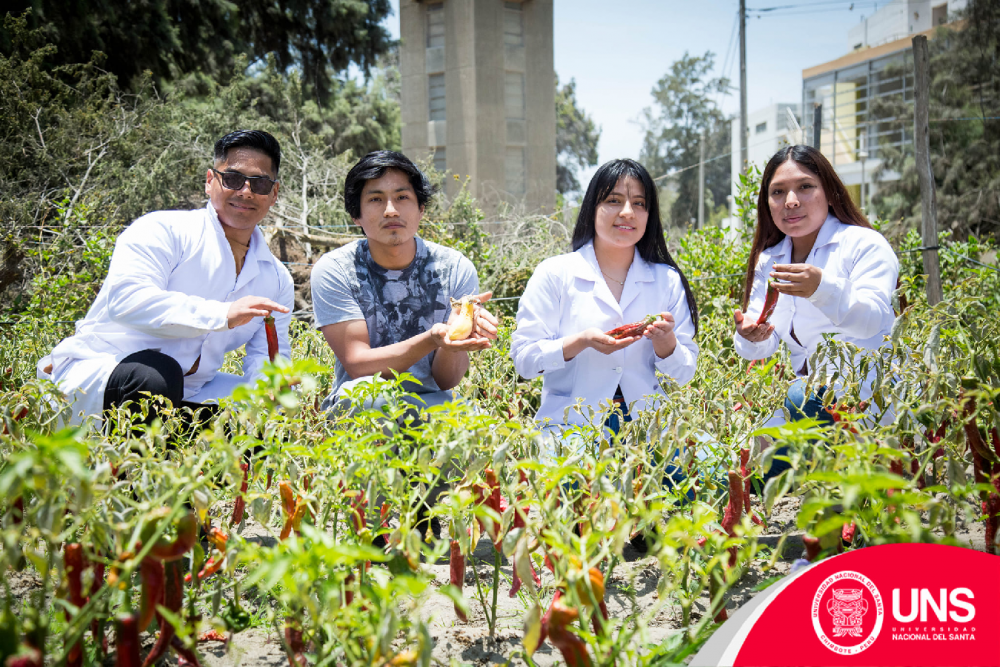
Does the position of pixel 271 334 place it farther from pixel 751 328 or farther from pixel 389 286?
pixel 751 328

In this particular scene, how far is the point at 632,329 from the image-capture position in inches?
98.6

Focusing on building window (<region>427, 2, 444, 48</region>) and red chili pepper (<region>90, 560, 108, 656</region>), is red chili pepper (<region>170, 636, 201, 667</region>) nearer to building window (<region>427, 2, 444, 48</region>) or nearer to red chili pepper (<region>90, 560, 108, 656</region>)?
red chili pepper (<region>90, 560, 108, 656</region>)

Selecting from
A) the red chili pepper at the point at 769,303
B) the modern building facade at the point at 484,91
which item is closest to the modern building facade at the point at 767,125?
the modern building facade at the point at 484,91

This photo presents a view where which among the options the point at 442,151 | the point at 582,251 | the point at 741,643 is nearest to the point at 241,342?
the point at 582,251

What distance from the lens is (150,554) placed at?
1081mm

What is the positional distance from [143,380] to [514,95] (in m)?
17.1

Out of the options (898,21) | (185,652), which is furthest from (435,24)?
(898,21)

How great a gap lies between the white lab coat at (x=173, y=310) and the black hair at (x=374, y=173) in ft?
1.70

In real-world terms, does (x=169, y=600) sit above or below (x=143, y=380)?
below

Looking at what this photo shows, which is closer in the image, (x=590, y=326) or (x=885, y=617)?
(x=885, y=617)

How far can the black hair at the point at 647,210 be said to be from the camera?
2734 millimetres

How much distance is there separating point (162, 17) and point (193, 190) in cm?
272

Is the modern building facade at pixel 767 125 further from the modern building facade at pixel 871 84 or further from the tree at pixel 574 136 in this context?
the tree at pixel 574 136

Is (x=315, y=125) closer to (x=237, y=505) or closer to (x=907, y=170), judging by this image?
(x=237, y=505)
